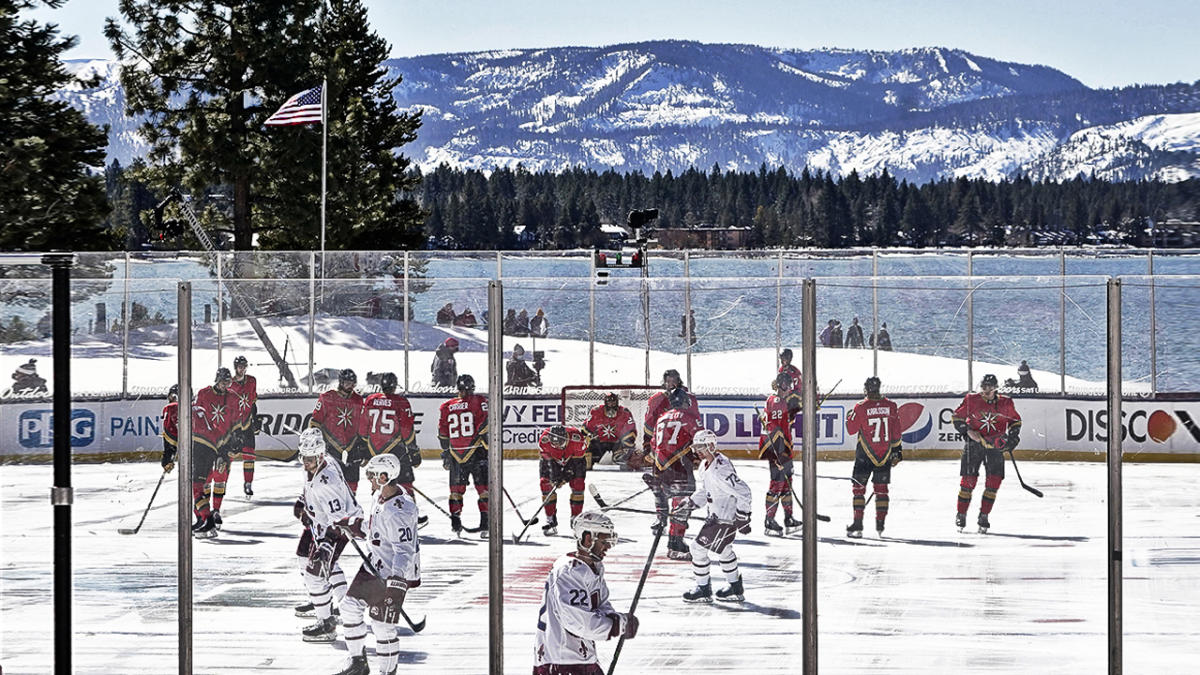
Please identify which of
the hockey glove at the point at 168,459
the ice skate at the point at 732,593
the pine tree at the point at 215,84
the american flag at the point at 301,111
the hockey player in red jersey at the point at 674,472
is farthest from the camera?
the pine tree at the point at 215,84

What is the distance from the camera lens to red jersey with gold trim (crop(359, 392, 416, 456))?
7348 millimetres

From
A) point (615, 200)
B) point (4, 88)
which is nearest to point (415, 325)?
point (4, 88)

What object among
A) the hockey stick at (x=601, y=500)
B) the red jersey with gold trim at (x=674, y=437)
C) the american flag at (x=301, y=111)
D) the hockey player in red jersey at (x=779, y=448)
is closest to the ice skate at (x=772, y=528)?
the hockey player in red jersey at (x=779, y=448)

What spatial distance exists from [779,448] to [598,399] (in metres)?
0.91

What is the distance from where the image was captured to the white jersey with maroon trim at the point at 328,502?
732 cm

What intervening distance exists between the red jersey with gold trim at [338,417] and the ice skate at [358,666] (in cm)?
100

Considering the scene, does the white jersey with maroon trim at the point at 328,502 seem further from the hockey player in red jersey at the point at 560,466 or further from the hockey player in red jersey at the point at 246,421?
the hockey player in red jersey at the point at 560,466

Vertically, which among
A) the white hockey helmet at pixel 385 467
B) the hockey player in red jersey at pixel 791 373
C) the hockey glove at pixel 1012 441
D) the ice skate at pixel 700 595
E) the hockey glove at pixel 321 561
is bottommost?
the ice skate at pixel 700 595

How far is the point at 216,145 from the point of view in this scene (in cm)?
4594

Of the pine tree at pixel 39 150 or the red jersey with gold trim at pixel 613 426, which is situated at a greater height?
the pine tree at pixel 39 150

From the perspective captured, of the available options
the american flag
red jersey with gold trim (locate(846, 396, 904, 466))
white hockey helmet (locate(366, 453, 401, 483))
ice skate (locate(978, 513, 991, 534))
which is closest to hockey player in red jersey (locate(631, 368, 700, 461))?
red jersey with gold trim (locate(846, 396, 904, 466))

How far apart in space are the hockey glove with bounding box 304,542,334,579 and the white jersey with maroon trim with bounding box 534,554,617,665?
1.10 m

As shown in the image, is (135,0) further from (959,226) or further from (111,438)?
(959,226)

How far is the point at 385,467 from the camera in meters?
7.31
